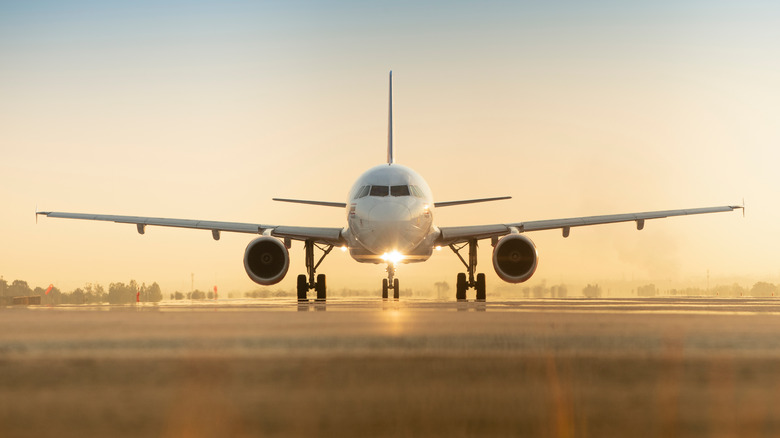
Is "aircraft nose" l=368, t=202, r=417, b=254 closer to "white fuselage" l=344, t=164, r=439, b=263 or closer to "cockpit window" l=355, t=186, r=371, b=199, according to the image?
"white fuselage" l=344, t=164, r=439, b=263

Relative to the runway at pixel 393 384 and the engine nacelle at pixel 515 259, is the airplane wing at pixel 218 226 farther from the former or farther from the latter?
the runway at pixel 393 384

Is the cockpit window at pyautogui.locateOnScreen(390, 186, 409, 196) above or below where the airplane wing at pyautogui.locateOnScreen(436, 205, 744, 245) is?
above

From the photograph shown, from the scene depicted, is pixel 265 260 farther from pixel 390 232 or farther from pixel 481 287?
pixel 481 287

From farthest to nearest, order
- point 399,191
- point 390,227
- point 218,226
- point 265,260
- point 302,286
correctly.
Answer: point 218,226
point 302,286
point 399,191
point 265,260
point 390,227

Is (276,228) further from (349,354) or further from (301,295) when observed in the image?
(349,354)

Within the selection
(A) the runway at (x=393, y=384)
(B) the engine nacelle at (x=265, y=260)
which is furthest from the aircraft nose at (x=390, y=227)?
Result: (A) the runway at (x=393, y=384)

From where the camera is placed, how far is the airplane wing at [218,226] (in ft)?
102

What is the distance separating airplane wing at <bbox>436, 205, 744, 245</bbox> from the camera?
3111cm

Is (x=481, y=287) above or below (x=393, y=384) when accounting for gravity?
above

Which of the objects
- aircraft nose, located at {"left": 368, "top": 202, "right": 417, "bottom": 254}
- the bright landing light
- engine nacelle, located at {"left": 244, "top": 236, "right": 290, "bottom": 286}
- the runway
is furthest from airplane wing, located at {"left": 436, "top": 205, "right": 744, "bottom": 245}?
the runway

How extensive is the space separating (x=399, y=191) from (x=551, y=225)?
6195 millimetres

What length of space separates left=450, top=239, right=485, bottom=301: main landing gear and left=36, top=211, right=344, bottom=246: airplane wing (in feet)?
13.2

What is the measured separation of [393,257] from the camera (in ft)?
92.2

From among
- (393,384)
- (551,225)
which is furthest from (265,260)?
(393,384)
